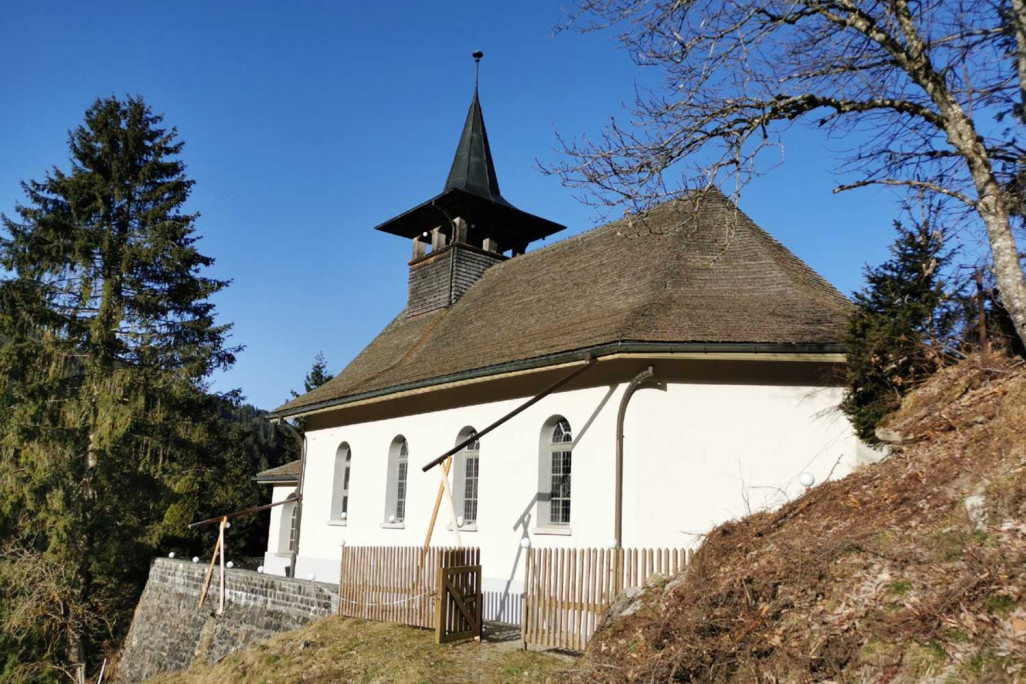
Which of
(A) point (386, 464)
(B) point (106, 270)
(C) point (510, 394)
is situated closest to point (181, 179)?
(B) point (106, 270)

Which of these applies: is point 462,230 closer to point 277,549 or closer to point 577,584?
point 277,549

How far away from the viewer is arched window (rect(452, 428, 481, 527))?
15.5 m

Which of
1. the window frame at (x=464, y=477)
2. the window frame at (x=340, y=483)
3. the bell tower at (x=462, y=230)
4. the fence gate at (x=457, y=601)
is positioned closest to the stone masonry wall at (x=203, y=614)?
the window frame at (x=340, y=483)

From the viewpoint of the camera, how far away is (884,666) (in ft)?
19.8

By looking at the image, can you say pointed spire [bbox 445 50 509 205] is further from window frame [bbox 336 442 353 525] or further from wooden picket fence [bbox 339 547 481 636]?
wooden picket fence [bbox 339 547 481 636]

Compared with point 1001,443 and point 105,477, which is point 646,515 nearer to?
point 1001,443

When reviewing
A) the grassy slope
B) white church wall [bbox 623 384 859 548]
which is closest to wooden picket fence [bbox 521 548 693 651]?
the grassy slope

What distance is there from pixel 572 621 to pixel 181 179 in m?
23.7

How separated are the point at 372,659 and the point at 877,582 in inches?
248

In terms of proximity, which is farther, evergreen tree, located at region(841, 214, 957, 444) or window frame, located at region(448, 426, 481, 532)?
window frame, located at region(448, 426, 481, 532)

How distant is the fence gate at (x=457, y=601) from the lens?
10703 mm

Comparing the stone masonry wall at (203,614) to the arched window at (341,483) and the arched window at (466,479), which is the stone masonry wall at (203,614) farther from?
the arched window at (466,479)

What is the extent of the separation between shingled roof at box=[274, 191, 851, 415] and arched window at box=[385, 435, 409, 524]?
1350 millimetres

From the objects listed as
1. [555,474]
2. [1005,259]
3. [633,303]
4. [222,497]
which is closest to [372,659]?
[555,474]
